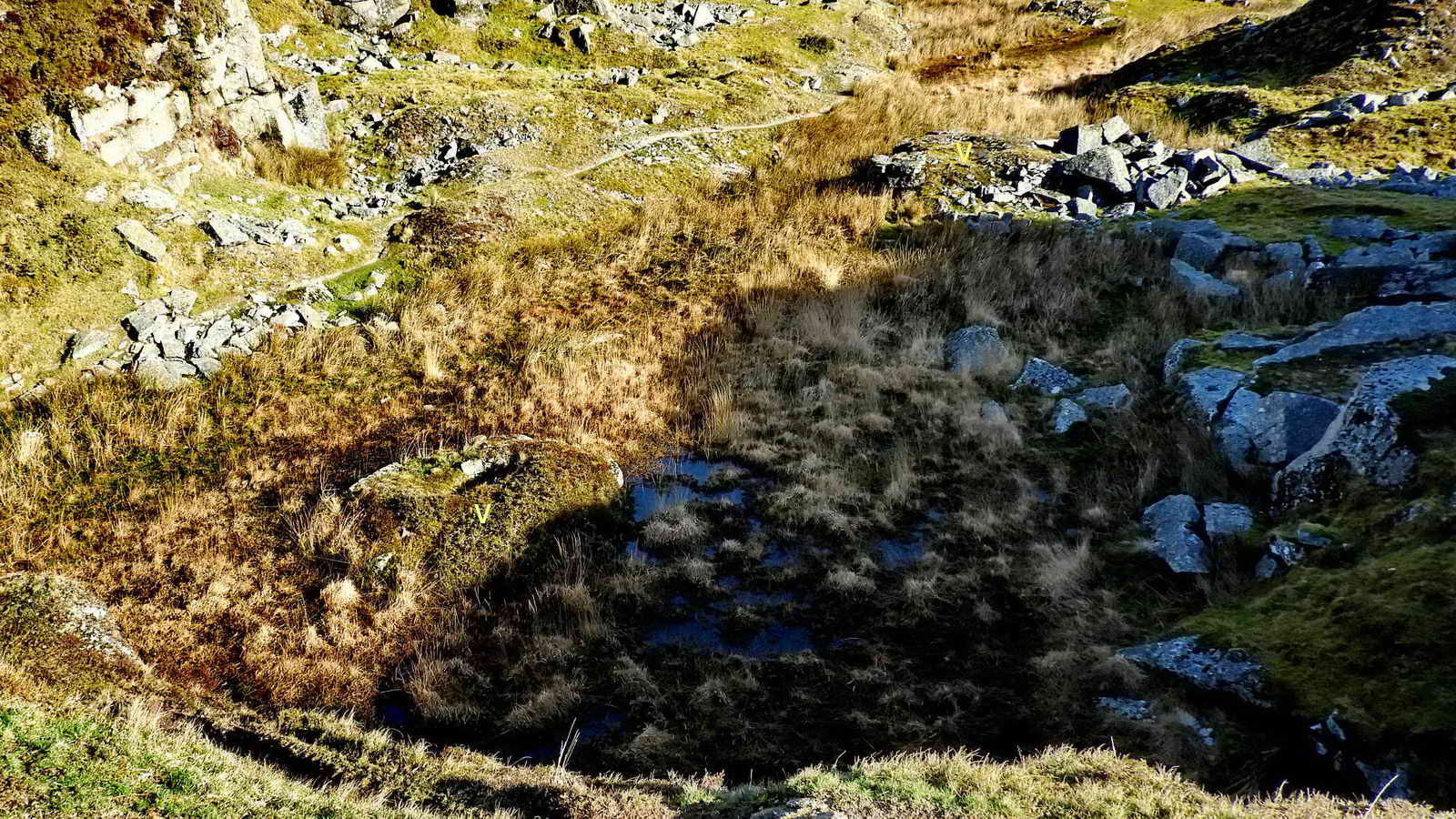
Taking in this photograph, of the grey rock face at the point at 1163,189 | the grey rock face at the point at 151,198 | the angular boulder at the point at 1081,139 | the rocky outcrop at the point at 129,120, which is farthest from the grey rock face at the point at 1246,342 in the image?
the rocky outcrop at the point at 129,120

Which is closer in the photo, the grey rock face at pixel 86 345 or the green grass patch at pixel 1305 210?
the grey rock face at pixel 86 345

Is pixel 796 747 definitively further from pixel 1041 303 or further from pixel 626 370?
pixel 1041 303

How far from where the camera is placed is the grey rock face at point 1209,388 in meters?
9.48

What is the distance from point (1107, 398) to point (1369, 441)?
3.57m

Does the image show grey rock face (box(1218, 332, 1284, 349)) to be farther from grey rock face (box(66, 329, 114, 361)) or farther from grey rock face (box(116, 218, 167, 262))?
grey rock face (box(116, 218, 167, 262))

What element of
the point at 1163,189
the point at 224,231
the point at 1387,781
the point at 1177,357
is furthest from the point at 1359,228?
the point at 224,231

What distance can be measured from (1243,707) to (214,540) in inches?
377

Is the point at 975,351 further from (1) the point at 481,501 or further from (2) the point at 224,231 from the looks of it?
(2) the point at 224,231

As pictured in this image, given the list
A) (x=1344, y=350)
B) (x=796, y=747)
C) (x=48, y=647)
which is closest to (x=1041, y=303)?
(x=1344, y=350)

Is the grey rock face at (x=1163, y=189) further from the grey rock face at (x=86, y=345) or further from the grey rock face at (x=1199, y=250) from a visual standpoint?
the grey rock face at (x=86, y=345)

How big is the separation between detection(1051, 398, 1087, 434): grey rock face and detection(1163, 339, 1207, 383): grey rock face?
1.36 metres

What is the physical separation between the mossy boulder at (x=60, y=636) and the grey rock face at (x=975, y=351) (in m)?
10.5

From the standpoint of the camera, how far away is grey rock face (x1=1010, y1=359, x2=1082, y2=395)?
36.4ft

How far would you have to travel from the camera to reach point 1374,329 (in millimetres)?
9422
